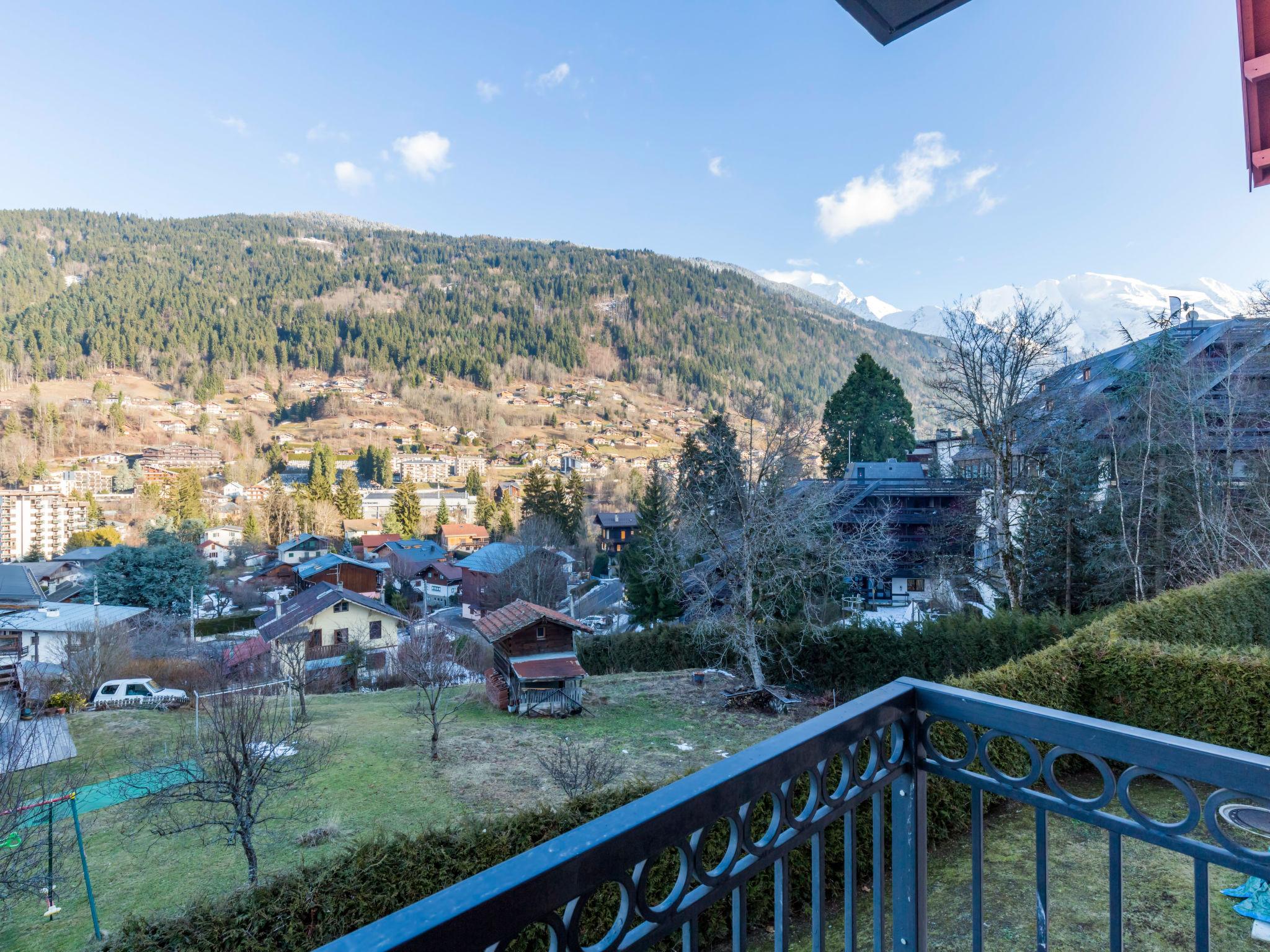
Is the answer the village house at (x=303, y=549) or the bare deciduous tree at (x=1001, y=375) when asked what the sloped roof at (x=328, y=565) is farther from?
the bare deciduous tree at (x=1001, y=375)

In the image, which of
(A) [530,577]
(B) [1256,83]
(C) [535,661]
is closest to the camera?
(B) [1256,83]

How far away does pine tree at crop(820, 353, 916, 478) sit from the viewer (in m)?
34.0

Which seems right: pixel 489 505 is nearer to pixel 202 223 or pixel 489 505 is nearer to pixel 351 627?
pixel 351 627

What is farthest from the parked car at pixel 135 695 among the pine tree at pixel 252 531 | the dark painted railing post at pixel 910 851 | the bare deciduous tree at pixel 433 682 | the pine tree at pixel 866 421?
the pine tree at pixel 252 531

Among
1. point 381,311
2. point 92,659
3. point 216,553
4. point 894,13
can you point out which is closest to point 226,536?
point 216,553

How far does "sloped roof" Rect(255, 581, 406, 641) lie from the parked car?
3.77 metres

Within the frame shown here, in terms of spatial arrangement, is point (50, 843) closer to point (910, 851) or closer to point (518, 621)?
point (910, 851)

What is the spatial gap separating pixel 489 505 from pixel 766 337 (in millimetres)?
97372

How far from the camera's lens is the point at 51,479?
68812mm

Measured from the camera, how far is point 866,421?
113ft

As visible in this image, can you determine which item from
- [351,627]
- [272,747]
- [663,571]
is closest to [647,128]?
[351,627]

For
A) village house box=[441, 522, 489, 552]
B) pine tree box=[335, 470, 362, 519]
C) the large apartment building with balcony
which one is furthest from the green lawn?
the large apartment building with balcony

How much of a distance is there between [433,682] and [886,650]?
10047 millimetres

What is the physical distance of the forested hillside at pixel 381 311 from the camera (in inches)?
4518
